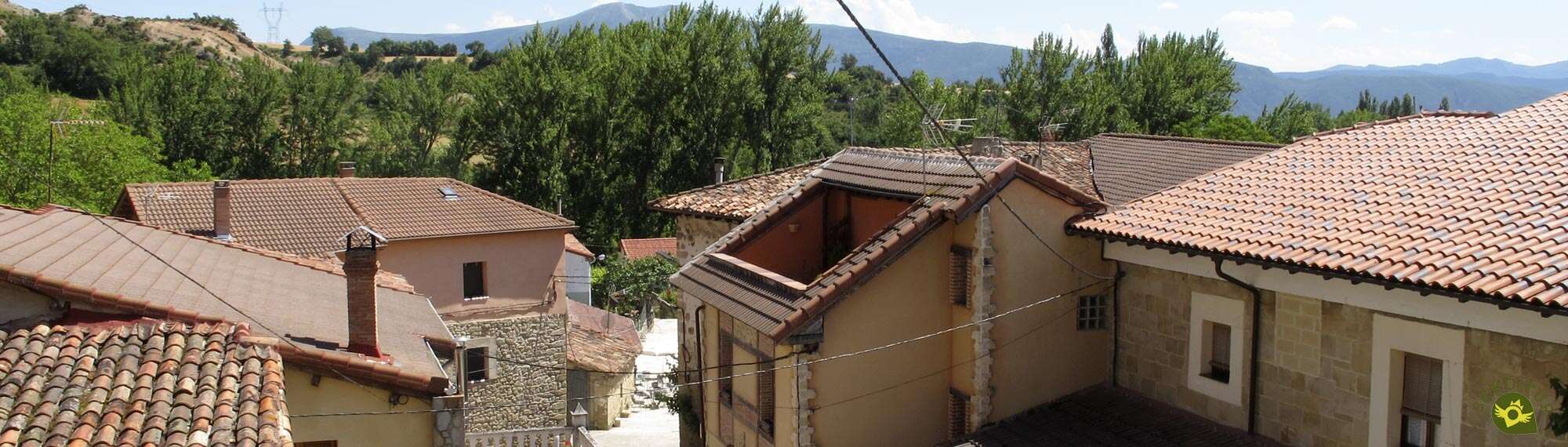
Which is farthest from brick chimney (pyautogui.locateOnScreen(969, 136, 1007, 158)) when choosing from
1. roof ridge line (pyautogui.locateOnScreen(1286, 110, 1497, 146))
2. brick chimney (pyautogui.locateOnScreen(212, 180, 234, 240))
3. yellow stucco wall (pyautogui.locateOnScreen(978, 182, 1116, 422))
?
brick chimney (pyautogui.locateOnScreen(212, 180, 234, 240))

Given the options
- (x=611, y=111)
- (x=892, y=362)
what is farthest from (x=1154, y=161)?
(x=611, y=111)

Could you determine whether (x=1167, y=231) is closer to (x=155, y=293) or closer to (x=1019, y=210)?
(x=1019, y=210)

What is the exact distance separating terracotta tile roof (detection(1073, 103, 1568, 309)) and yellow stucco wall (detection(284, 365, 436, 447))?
244 inches

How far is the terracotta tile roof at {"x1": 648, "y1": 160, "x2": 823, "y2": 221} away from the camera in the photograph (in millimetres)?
16094

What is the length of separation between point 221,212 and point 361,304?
45.8 feet

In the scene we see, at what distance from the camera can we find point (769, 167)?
43.7 meters

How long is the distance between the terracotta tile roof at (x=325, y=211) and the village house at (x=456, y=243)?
0.03 m

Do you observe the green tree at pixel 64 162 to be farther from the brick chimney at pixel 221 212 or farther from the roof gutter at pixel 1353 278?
the roof gutter at pixel 1353 278

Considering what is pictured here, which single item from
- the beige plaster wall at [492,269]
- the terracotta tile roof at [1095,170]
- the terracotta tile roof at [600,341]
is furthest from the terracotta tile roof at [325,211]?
the terracotta tile roof at [1095,170]

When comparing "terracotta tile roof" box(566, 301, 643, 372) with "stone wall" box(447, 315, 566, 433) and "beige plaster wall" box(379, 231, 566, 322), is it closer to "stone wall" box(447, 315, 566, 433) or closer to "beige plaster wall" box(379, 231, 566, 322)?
"stone wall" box(447, 315, 566, 433)

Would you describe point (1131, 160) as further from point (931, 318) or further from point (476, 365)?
point (476, 365)

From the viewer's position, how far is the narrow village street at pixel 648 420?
2227 cm

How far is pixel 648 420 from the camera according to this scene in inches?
985

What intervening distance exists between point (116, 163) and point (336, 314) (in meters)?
24.7
